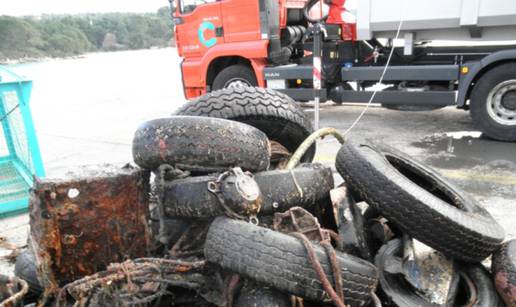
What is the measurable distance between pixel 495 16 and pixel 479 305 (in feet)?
17.0

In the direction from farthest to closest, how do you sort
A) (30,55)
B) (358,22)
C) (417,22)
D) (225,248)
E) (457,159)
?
(30,55) < (358,22) < (417,22) < (457,159) < (225,248)

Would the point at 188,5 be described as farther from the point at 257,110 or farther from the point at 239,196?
the point at 239,196

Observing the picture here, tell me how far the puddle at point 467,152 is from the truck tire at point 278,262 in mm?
3432

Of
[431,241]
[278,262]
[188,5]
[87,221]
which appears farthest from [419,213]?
[188,5]

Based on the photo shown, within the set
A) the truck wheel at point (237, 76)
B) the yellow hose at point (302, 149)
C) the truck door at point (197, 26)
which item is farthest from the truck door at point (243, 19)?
the yellow hose at point (302, 149)

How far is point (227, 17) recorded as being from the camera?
780 cm

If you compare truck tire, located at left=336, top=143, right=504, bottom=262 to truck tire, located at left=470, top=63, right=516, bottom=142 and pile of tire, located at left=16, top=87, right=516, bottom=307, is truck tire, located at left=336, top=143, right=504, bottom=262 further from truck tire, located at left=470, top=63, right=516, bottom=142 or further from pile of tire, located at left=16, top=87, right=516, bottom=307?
truck tire, located at left=470, top=63, right=516, bottom=142

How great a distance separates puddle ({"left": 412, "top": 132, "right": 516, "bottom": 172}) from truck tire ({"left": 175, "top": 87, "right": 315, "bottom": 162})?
8.73 feet

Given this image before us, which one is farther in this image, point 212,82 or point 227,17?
point 212,82

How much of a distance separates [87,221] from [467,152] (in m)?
5.03

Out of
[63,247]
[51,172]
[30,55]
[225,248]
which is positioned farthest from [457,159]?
[30,55]

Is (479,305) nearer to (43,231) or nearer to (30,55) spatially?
(43,231)

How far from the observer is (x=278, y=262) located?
188 cm

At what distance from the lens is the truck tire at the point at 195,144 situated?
2.27m
